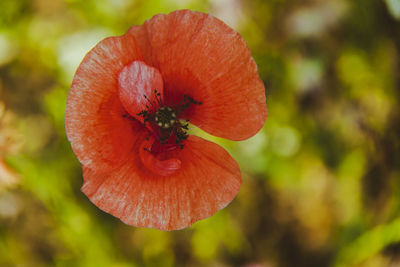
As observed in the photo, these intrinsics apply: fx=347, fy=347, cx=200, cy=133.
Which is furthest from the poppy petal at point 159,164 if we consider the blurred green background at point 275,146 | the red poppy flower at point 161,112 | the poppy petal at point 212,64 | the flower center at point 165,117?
the blurred green background at point 275,146

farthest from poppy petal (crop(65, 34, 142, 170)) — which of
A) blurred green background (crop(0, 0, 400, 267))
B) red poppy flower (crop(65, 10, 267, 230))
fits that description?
blurred green background (crop(0, 0, 400, 267))

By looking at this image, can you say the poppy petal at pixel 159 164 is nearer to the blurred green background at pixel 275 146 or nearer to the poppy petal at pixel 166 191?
the poppy petal at pixel 166 191

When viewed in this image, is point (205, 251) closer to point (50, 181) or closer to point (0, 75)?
point (50, 181)

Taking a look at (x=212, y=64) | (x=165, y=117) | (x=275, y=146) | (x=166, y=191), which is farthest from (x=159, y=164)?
(x=275, y=146)

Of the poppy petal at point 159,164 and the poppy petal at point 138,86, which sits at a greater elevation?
the poppy petal at point 138,86

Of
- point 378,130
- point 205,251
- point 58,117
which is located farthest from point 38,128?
point 378,130

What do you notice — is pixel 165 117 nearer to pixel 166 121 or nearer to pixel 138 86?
pixel 166 121

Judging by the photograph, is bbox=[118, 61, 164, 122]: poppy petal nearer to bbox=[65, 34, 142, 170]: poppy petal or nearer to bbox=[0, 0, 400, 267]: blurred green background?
bbox=[65, 34, 142, 170]: poppy petal
